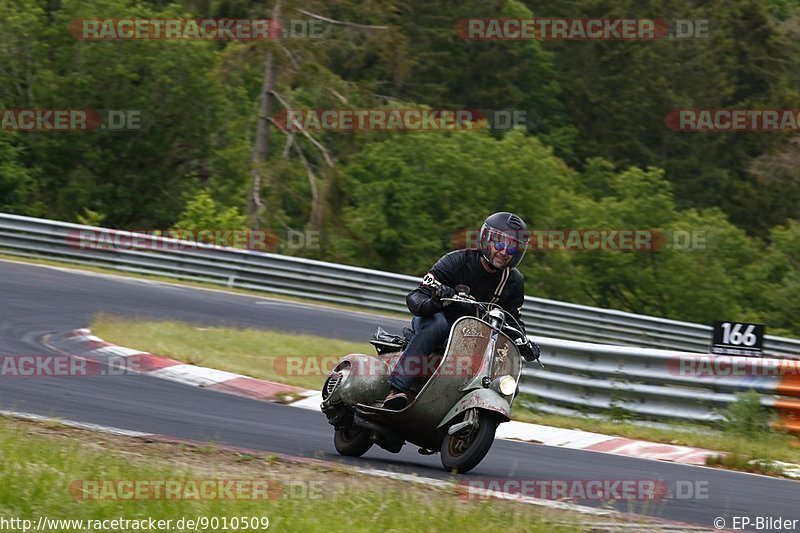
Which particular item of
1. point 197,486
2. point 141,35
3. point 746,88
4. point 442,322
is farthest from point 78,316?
point 746,88

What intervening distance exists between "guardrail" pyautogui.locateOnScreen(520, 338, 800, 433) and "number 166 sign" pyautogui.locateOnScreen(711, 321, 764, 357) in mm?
308

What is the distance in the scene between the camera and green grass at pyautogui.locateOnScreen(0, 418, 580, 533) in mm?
5672

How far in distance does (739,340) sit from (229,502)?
7.51 metres

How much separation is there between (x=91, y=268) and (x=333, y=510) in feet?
58.2

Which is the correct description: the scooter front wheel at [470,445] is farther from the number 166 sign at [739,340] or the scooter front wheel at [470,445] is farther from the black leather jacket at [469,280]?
the number 166 sign at [739,340]

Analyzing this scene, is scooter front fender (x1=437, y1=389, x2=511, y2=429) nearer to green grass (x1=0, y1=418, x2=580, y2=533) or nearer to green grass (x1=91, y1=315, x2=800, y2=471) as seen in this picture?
green grass (x1=0, y1=418, x2=580, y2=533)

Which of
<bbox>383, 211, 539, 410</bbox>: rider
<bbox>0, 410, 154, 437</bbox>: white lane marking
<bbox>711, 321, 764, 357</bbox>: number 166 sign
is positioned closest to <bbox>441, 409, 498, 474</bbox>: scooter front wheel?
<bbox>383, 211, 539, 410</bbox>: rider

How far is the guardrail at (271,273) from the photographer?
23.2m

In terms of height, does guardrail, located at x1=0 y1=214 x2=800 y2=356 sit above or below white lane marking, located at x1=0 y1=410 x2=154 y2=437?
above

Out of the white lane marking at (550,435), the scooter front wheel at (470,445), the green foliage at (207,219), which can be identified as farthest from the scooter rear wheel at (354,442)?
the green foliage at (207,219)

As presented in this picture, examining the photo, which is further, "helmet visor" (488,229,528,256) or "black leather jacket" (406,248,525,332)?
"black leather jacket" (406,248,525,332)

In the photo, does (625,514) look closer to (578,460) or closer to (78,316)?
(578,460)

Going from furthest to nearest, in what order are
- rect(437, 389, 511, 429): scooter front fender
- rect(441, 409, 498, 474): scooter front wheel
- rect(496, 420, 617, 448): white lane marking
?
rect(496, 420, 617, 448): white lane marking
rect(441, 409, 498, 474): scooter front wheel
rect(437, 389, 511, 429): scooter front fender

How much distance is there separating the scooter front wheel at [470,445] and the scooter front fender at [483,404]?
9 cm
